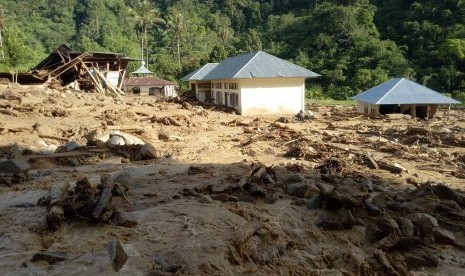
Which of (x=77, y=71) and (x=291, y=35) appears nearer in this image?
(x=77, y=71)

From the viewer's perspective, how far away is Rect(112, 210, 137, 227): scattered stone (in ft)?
19.8

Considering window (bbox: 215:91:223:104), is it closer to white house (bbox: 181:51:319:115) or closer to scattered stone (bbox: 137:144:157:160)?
white house (bbox: 181:51:319:115)

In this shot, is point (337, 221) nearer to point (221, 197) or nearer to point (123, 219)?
point (221, 197)

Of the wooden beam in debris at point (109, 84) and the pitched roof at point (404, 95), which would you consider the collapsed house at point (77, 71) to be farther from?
the pitched roof at point (404, 95)

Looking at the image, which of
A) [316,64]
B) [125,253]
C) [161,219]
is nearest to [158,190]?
[161,219]

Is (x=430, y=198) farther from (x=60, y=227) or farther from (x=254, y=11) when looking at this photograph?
(x=254, y=11)

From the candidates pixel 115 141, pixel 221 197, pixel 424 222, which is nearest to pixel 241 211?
pixel 221 197

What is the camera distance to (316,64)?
2079 inches

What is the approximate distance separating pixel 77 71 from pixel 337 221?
86.3ft

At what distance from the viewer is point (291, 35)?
208 ft

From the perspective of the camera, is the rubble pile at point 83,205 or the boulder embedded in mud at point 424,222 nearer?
the rubble pile at point 83,205

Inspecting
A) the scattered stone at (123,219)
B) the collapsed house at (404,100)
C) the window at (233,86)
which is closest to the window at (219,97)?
the window at (233,86)

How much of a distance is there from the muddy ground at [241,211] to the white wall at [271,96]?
12626 millimetres

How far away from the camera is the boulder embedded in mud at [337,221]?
6988mm
